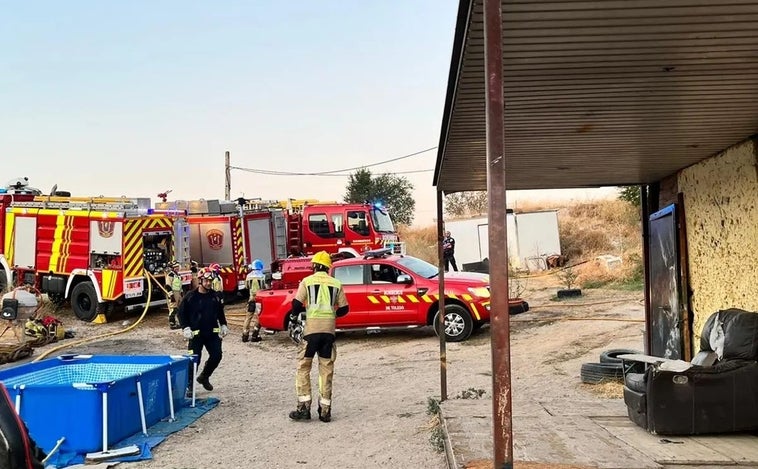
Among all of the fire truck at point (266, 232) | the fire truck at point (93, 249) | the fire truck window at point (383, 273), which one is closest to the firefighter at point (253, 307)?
the fire truck at point (93, 249)

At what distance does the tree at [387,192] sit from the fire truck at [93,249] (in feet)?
92.0

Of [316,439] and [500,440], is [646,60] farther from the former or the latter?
[316,439]

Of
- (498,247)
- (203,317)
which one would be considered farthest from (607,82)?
(203,317)

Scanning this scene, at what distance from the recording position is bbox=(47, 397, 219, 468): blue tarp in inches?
251

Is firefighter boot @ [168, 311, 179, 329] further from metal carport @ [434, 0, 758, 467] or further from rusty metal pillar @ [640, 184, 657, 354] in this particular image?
rusty metal pillar @ [640, 184, 657, 354]

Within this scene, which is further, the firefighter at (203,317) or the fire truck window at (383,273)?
the fire truck window at (383,273)

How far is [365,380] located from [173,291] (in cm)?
694

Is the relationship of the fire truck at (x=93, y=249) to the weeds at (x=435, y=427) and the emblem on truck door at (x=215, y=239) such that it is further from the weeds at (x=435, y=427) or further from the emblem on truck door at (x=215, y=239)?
the weeds at (x=435, y=427)

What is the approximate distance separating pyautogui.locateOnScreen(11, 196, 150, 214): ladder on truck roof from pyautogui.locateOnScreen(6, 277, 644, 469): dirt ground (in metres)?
2.62

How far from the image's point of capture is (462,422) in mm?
6156

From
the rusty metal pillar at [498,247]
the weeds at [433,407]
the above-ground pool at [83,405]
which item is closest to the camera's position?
the rusty metal pillar at [498,247]

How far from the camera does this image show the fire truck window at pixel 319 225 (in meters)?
18.3

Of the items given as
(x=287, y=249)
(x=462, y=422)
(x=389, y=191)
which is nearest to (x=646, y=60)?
(x=462, y=422)

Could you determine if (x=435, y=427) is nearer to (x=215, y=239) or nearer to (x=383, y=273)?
(x=383, y=273)
